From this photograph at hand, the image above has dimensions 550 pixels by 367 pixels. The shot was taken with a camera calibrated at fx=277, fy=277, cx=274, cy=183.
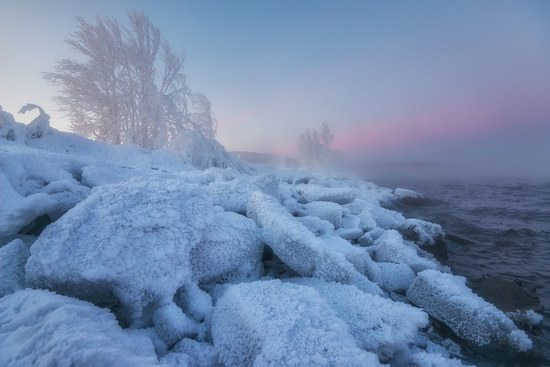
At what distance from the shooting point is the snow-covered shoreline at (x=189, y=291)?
3.72 feet

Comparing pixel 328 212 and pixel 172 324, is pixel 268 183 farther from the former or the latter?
pixel 172 324

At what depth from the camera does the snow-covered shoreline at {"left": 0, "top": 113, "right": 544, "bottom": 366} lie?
44.6 inches

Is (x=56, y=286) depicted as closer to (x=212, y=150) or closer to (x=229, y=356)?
(x=229, y=356)

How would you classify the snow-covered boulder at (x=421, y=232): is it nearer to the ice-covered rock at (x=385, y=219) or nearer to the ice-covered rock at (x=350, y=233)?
the ice-covered rock at (x=385, y=219)

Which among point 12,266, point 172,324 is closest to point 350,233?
point 172,324

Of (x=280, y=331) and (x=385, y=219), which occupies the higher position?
(x=280, y=331)

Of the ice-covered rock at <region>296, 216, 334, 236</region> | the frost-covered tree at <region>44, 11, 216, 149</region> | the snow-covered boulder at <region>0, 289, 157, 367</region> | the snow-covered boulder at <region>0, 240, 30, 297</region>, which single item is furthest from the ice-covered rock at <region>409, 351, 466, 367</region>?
the frost-covered tree at <region>44, 11, 216, 149</region>

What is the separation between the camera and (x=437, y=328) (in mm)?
2014

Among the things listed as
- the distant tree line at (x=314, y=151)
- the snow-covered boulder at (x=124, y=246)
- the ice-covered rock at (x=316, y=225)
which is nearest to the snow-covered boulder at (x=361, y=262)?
the ice-covered rock at (x=316, y=225)

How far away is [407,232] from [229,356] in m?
3.81

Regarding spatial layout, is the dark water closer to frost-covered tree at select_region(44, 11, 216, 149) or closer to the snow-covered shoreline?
the snow-covered shoreline

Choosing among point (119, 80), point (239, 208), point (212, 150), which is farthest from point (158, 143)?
point (239, 208)

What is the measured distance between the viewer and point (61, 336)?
1.01 m

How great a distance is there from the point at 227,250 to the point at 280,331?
31.3 inches
